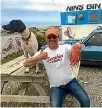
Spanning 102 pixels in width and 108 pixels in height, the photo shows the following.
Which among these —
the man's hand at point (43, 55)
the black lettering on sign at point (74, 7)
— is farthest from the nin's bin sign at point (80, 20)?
the man's hand at point (43, 55)

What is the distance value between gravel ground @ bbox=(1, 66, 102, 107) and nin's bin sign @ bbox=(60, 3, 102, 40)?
3.14 m

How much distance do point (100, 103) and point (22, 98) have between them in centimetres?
146

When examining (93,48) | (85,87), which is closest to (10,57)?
(93,48)

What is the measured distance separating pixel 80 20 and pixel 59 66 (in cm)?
755

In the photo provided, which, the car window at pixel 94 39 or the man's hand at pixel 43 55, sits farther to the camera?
the car window at pixel 94 39

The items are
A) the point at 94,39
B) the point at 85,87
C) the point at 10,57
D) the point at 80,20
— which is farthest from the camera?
the point at 10,57

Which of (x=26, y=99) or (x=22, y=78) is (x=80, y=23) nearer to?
(x=22, y=78)

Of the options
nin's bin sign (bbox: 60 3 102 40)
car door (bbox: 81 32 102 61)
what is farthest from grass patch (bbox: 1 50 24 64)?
car door (bbox: 81 32 102 61)

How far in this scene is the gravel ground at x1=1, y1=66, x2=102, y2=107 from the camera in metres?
5.14

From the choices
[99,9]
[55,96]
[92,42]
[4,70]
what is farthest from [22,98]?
[99,9]

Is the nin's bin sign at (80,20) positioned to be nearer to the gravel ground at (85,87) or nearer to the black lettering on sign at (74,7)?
the black lettering on sign at (74,7)

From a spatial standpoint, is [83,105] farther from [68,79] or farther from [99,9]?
[99,9]

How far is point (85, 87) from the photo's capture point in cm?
622

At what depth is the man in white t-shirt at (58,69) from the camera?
13.1 feet
